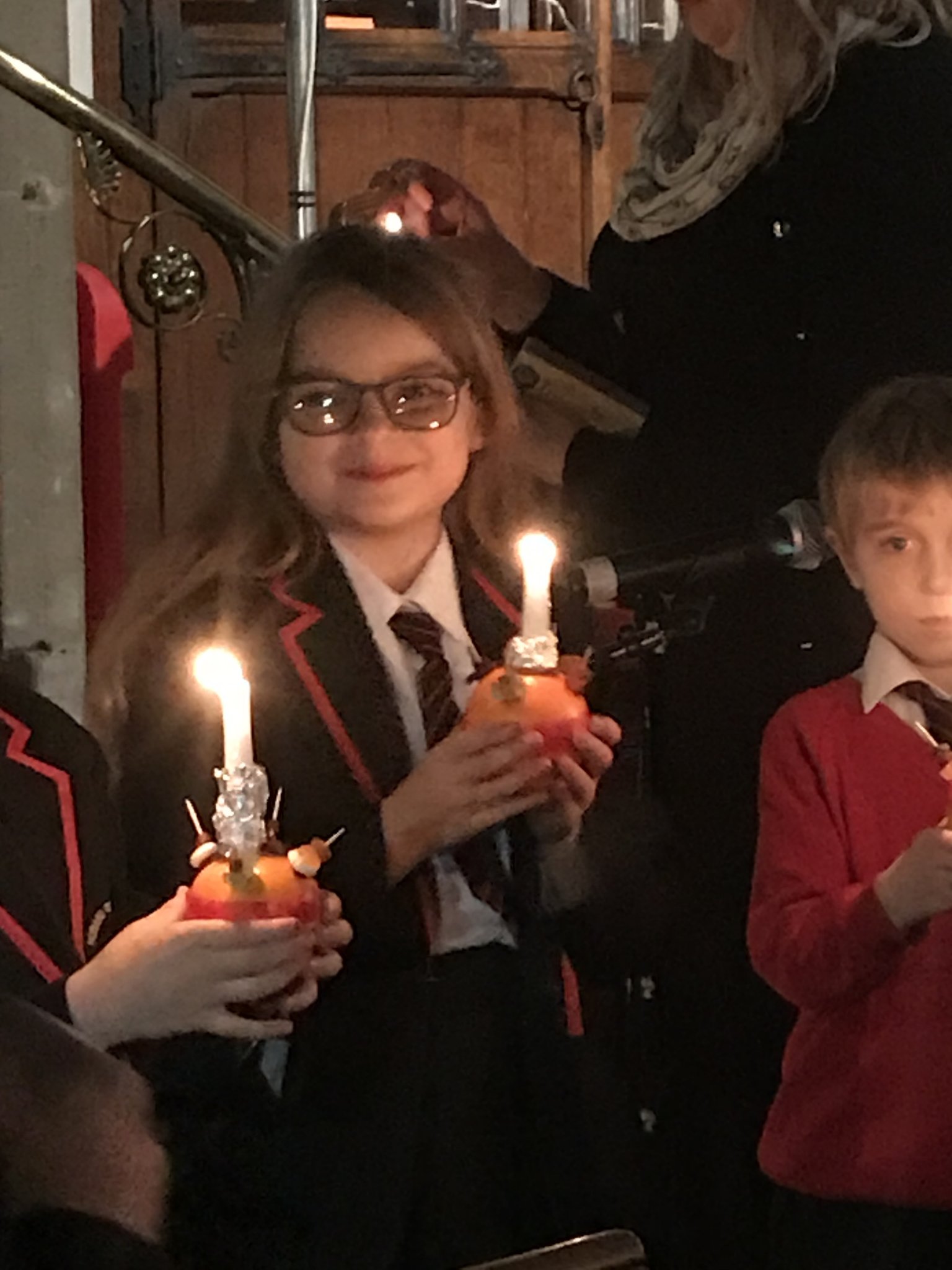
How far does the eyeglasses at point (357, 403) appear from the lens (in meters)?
0.83

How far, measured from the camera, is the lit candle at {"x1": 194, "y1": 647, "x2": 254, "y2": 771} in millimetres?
780

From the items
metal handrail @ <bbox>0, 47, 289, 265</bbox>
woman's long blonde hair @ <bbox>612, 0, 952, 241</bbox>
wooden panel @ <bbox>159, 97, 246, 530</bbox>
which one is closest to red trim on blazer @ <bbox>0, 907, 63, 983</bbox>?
wooden panel @ <bbox>159, 97, 246, 530</bbox>

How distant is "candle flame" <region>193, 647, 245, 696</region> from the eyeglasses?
0.11 meters

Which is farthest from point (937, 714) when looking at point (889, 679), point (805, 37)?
point (805, 37)

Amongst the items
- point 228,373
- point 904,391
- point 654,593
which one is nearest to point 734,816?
point 654,593

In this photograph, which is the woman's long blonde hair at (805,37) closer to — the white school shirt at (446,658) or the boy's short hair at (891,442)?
the boy's short hair at (891,442)

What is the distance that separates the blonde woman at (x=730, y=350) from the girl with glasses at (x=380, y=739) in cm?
6

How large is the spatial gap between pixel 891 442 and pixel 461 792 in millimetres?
269

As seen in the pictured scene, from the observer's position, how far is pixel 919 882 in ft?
2.70

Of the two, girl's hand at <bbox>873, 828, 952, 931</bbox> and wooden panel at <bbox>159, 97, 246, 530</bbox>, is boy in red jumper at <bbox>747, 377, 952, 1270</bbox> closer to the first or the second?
girl's hand at <bbox>873, 828, 952, 931</bbox>

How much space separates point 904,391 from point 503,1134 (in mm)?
411

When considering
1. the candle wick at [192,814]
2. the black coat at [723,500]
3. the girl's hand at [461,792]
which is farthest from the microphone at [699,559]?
the candle wick at [192,814]

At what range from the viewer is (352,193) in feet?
2.98

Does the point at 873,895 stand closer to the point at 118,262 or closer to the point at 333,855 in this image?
the point at 333,855
